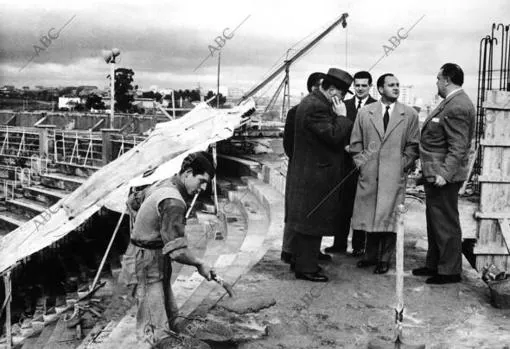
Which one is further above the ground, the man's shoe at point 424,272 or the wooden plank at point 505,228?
the wooden plank at point 505,228

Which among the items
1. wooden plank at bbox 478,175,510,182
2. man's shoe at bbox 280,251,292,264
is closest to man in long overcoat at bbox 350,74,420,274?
man's shoe at bbox 280,251,292,264

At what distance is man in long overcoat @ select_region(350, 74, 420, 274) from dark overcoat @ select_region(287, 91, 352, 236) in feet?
1.19

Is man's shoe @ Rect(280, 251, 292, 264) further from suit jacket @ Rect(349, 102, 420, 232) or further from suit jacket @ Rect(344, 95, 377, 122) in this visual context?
suit jacket @ Rect(344, 95, 377, 122)

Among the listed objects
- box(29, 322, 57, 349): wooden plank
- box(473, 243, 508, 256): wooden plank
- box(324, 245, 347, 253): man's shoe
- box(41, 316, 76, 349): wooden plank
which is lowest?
box(29, 322, 57, 349): wooden plank

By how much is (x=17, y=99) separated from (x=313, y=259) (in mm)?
46223

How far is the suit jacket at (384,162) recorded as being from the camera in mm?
4812

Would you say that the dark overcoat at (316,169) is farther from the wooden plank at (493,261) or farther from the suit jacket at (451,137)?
the wooden plank at (493,261)

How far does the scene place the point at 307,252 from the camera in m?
4.62

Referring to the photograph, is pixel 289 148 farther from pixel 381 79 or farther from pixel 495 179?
pixel 495 179

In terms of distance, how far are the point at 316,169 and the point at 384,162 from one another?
0.67 m

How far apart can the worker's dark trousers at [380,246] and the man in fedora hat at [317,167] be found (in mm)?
508

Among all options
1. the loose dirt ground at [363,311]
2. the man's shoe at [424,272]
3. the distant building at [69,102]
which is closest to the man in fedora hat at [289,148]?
the loose dirt ground at [363,311]

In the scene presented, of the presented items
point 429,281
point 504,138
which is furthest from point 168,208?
point 504,138

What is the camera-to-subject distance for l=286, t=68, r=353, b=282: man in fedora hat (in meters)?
4.52
